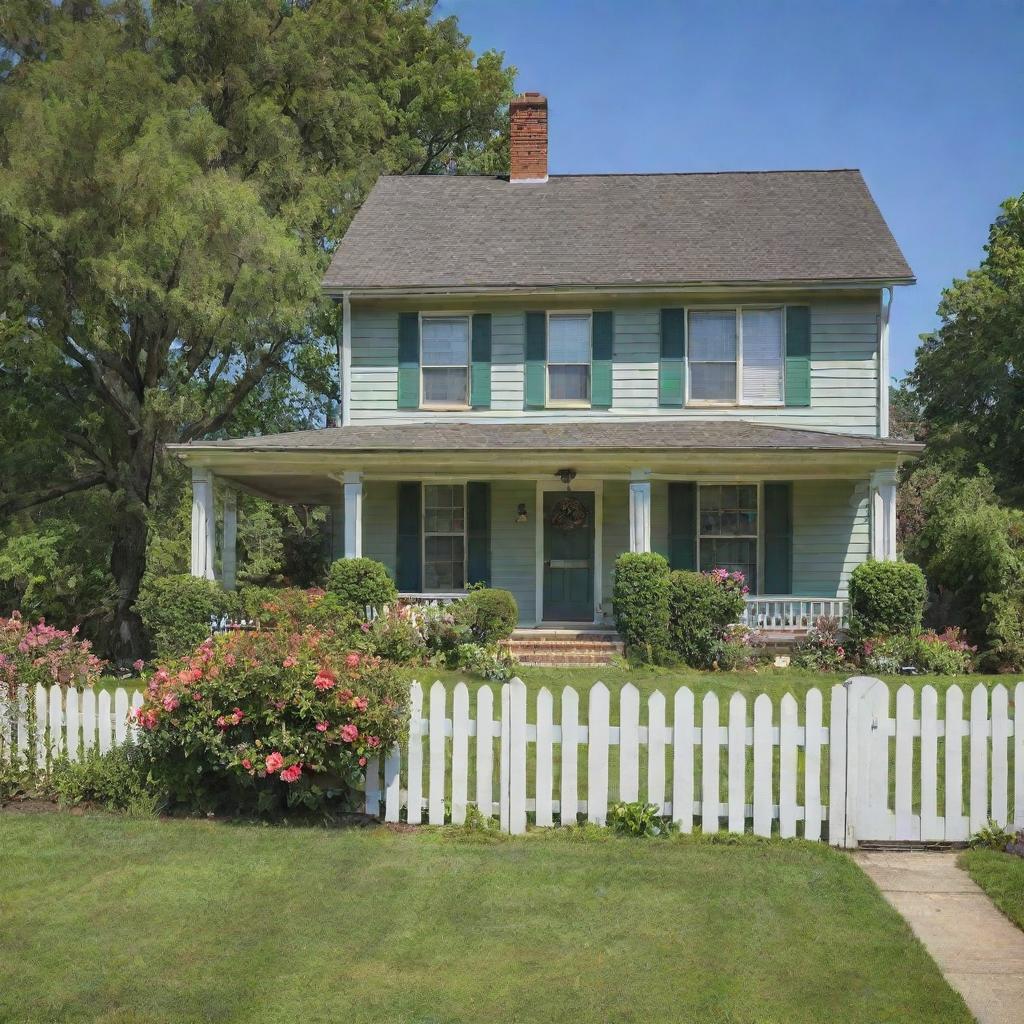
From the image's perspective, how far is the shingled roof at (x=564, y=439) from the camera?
569 inches

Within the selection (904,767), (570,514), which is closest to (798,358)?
(570,514)

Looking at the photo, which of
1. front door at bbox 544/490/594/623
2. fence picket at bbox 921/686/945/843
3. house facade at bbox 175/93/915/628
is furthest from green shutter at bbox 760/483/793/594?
fence picket at bbox 921/686/945/843

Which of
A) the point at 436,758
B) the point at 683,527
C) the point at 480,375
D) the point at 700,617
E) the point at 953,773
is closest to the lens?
the point at 953,773

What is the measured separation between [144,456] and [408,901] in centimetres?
1704

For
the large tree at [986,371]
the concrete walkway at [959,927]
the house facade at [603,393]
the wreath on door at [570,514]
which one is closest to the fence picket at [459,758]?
the concrete walkway at [959,927]

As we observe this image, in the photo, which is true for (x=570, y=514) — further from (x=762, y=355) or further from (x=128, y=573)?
(x=128, y=573)

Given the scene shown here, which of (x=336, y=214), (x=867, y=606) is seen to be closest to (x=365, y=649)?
(x=867, y=606)

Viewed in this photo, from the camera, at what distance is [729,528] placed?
16453 mm

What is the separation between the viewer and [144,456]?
20609 mm

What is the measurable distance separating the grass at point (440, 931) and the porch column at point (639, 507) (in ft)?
28.0

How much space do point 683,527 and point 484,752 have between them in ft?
34.0

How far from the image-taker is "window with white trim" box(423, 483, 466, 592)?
16.8m

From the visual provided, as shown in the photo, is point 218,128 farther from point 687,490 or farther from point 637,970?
point 637,970

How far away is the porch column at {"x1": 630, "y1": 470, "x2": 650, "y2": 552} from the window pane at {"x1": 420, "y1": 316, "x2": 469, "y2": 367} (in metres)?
3.98
